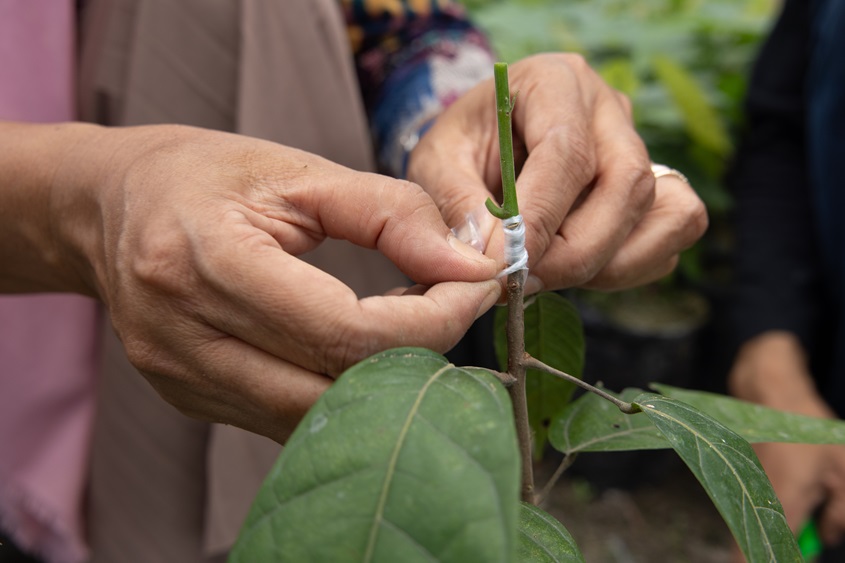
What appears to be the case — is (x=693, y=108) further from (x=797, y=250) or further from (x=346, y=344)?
(x=346, y=344)

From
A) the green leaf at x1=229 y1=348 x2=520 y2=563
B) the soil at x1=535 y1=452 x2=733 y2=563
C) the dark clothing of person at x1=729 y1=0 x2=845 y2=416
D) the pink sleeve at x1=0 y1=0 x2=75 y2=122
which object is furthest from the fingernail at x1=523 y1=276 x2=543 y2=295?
the soil at x1=535 y1=452 x2=733 y2=563

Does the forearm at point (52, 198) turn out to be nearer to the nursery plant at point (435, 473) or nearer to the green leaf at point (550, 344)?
the nursery plant at point (435, 473)

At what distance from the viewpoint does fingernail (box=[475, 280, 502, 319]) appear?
0.75 metres

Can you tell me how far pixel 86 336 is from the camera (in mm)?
1411

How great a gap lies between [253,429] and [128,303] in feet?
0.61

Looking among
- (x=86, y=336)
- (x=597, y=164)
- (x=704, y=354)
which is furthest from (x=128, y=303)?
(x=704, y=354)

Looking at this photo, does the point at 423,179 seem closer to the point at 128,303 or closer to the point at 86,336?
the point at 128,303

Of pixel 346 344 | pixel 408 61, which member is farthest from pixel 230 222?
pixel 408 61

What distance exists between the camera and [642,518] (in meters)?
2.67

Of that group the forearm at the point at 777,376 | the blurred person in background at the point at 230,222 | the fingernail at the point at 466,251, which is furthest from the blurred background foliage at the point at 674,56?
the fingernail at the point at 466,251

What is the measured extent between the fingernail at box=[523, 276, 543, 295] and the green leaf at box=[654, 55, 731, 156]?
5.62 feet

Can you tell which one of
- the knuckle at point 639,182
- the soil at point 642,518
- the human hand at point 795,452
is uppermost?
the knuckle at point 639,182

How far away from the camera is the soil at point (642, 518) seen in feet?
8.27

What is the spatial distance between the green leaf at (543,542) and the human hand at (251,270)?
0.19m
